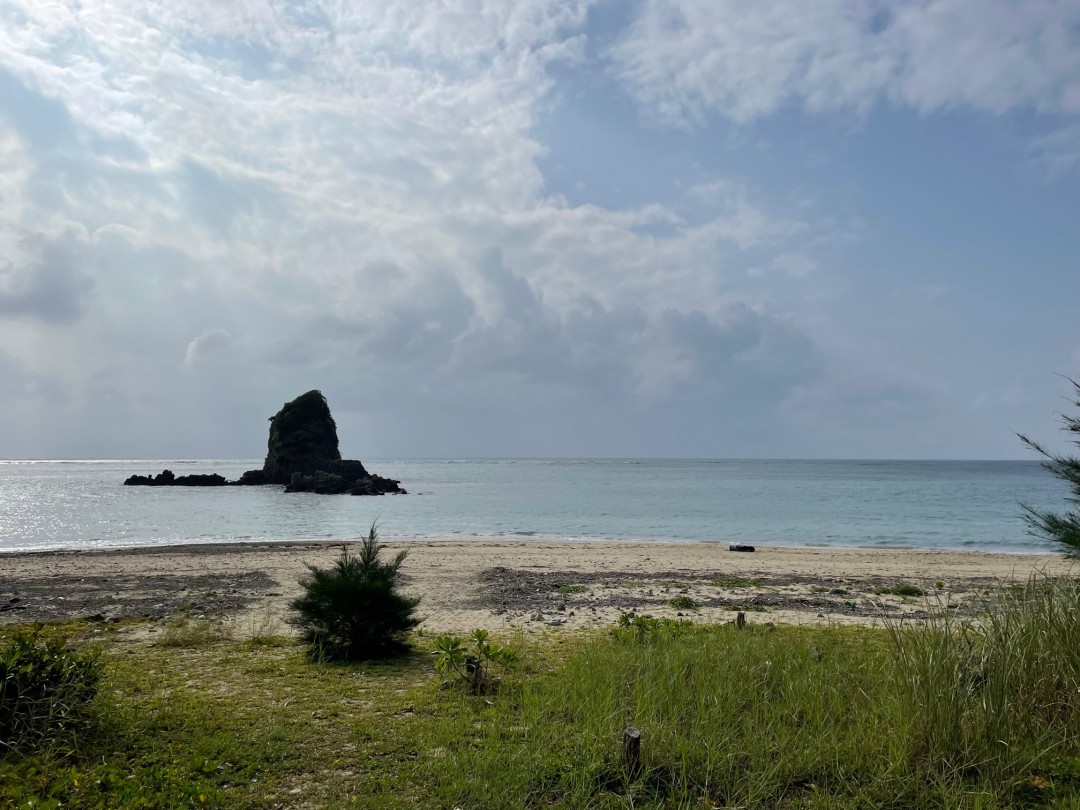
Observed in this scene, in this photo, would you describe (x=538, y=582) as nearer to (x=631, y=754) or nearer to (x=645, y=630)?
(x=645, y=630)

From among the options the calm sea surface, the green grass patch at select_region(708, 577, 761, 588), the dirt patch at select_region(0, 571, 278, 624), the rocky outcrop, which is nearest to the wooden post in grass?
the dirt patch at select_region(0, 571, 278, 624)

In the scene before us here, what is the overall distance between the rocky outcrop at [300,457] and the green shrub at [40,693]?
90641mm

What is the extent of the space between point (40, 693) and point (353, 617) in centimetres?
407

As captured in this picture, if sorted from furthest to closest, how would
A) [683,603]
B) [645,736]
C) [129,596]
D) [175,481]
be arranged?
[175,481] → [129,596] → [683,603] → [645,736]

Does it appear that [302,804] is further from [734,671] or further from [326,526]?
[326,526]

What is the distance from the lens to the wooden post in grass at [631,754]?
17.9 feet

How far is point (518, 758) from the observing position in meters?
5.69

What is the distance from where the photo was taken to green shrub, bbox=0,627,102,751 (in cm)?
583

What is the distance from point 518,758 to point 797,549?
1197 inches

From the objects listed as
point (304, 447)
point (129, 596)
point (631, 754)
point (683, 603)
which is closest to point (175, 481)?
point (304, 447)

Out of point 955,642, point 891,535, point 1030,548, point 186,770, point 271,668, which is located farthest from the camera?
point 891,535

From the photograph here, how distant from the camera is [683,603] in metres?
15.5

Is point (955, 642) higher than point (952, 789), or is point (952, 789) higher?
point (955, 642)

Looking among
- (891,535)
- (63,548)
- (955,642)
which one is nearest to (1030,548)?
(891,535)
